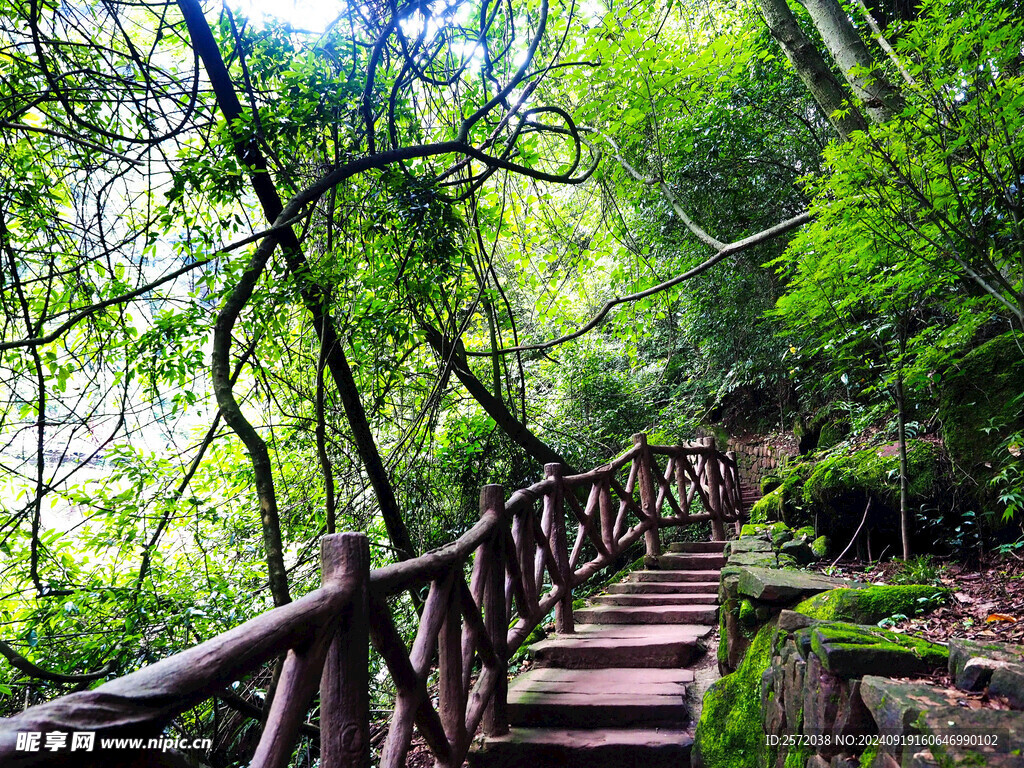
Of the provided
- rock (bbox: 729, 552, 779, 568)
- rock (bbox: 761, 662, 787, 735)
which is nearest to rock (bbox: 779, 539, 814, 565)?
rock (bbox: 729, 552, 779, 568)

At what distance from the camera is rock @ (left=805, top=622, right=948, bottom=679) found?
175 centimetres

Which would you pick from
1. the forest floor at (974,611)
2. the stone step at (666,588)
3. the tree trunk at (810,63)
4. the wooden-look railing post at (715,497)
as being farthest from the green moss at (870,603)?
the wooden-look railing post at (715,497)

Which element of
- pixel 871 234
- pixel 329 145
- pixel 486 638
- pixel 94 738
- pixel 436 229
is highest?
pixel 329 145

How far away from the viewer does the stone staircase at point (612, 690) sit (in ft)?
10.2

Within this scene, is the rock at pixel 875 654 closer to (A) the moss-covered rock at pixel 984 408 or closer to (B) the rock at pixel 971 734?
(B) the rock at pixel 971 734

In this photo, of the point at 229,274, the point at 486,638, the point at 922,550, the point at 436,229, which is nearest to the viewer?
the point at 486,638

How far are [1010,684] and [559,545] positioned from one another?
3.39 meters

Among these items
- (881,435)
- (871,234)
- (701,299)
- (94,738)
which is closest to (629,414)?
(701,299)

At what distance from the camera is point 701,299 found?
11.0 m

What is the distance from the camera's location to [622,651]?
419 cm

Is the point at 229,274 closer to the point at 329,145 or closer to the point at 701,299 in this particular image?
the point at 329,145

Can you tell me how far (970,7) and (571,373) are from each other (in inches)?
287

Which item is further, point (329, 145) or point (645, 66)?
point (645, 66)

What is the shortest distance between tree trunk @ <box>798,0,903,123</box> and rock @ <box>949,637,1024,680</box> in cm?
448
